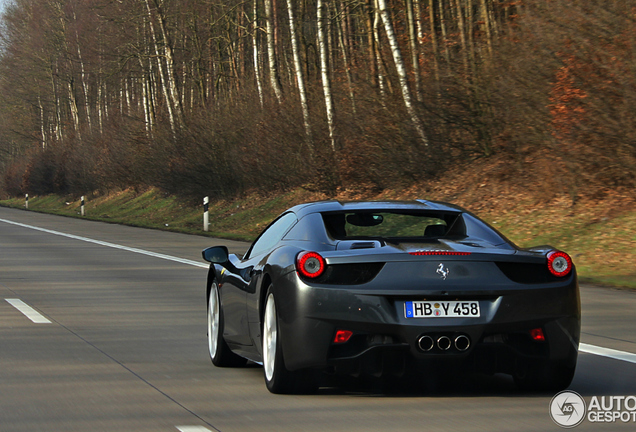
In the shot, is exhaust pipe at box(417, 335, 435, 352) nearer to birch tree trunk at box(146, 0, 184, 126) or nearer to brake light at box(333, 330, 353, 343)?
brake light at box(333, 330, 353, 343)

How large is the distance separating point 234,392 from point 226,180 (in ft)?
108

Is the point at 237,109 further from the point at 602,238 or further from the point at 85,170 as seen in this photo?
the point at 85,170

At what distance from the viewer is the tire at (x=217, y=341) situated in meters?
7.65

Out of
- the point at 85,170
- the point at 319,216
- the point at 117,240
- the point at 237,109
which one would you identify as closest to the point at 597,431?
the point at 319,216

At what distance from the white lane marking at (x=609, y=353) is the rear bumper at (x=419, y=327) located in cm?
198

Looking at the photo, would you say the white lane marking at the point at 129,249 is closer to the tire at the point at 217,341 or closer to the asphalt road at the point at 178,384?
the asphalt road at the point at 178,384

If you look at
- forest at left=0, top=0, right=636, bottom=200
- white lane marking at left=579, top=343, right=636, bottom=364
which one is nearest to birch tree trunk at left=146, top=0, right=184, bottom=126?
forest at left=0, top=0, right=636, bottom=200

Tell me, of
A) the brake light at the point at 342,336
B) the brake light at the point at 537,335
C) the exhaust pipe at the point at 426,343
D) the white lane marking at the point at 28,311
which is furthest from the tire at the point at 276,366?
the white lane marking at the point at 28,311

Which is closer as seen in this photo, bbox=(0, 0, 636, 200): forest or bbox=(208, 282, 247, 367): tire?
bbox=(208, 282, 247, 367): tire

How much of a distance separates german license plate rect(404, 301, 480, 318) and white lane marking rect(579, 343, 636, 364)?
244 cm

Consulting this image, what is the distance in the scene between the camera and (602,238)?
674 inches

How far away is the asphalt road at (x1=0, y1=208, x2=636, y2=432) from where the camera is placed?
5586mm

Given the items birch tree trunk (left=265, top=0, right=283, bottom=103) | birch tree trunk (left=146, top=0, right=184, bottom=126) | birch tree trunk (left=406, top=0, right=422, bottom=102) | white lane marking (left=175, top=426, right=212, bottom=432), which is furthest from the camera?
birch tree trunk (left=146, top=0, right=184, bottom=126)

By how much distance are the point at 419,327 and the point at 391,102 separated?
21.8 m
